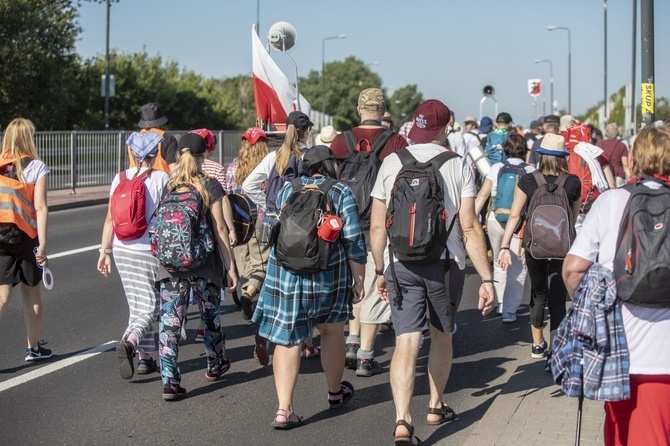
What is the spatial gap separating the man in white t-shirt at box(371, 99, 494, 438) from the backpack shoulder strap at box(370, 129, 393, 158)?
4.59ft

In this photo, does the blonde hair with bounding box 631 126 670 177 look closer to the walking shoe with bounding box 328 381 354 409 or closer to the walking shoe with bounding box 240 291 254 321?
the walking shoe with bounding box 328 381 354 409

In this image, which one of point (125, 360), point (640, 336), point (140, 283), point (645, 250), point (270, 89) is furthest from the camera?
point (270, 89)

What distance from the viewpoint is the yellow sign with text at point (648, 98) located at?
797 cm

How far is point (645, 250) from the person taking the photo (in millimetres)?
3695

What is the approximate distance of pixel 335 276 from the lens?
5836mm

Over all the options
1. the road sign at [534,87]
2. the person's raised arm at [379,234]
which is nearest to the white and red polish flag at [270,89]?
the person's raised arm at [379,234]

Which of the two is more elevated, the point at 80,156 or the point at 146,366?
the point at 80,156

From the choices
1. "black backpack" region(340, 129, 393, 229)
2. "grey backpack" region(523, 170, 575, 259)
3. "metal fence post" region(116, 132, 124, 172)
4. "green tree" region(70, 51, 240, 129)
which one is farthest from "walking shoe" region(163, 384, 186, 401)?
"green tree" region(70, 51, 240, 129)

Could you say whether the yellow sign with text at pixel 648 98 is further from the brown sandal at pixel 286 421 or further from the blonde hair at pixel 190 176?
the brown sandal at pixel 286 421

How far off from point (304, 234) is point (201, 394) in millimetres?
1805

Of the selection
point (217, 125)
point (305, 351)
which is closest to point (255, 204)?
point (305, 351)

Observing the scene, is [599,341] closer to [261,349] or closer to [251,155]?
[261,349]

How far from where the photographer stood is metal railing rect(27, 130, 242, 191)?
2430 centimetres

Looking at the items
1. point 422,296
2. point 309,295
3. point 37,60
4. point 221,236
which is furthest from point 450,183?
point 37,60
